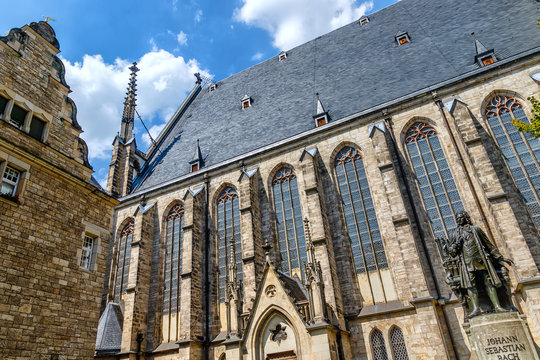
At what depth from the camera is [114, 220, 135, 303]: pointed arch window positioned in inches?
730

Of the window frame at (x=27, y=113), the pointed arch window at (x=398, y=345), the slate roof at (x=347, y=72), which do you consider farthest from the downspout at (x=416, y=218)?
the window frame at (x=27, y=113)

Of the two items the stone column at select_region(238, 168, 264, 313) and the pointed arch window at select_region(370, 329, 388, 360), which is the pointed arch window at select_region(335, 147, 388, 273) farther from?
the stone column at select_region(238, 168, 264, 313)

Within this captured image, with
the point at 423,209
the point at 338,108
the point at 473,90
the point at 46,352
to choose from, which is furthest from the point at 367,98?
the point at 46,352

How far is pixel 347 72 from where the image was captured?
1969 cm

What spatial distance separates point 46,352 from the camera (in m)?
8.16

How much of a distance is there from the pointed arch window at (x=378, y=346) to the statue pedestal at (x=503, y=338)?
670 centimetres

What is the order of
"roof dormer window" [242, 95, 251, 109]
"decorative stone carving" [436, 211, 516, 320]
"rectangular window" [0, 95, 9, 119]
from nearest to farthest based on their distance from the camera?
"decorative stone carving" [436, 211, 516, 320]
"rectangular window" [0, 95, 9, 119]
"roof dormer window" [242, 95, 251, 109]

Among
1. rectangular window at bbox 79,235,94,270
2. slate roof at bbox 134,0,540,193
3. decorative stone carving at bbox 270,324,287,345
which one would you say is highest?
slate roof at bbox 134,0,540,193

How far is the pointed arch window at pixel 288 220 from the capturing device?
581 inches

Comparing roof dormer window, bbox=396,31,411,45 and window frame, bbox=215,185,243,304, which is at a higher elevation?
roof dormer window, bbox=396,31,411,45

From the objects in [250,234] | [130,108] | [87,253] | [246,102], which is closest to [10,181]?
[87,253]

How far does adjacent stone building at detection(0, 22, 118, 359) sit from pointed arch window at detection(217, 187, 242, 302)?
6.34m

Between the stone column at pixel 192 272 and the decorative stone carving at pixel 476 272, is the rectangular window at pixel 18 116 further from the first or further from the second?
the decorative stone carving at pixel 476 272

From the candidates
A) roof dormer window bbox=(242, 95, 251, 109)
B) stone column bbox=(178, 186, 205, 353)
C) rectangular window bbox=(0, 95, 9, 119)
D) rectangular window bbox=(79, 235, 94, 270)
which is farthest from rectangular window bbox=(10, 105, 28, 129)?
roof dormer window bbox=(242, 95, 251, 109)
